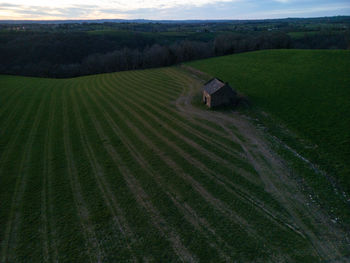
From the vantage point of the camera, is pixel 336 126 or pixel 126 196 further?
pixel 336 126

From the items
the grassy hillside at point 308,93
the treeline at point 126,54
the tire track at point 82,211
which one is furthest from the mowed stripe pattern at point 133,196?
the treeline at point 126,54

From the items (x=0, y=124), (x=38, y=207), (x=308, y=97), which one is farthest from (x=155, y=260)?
(x=308, y=97)

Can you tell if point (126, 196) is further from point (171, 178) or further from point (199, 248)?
point (199, 248)

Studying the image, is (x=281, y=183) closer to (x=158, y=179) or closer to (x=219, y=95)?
(x=158, y=179)

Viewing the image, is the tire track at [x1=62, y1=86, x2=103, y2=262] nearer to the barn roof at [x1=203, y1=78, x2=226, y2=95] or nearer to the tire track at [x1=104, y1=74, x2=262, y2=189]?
the tire track at [x1=104, y1=74, x2=262, y2=189]

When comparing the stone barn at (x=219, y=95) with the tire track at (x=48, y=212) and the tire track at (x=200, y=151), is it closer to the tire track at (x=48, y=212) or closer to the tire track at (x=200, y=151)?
the tire track at (x=200, y=151)

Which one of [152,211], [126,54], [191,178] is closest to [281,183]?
[191,178]
